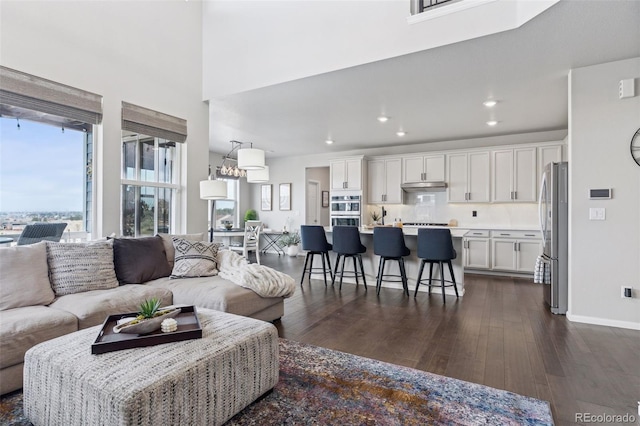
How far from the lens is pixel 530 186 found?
6.05 meters

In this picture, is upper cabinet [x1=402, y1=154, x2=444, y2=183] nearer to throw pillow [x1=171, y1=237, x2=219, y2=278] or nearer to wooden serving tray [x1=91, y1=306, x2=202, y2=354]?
throw pillow [x1=171, y1=237, x2=219, y2=278]

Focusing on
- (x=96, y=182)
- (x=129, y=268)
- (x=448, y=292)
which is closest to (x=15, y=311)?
(x=129, y=268)

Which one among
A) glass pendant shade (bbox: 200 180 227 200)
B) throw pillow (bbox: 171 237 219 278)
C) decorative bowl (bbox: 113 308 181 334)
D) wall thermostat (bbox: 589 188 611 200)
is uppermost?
glass pendant shade (bbox: 200 180 227 200)

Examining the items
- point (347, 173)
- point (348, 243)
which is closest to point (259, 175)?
point (348, 243)

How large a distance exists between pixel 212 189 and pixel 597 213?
439cm

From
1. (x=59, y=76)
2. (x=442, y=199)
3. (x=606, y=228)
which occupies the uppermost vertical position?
(x=59, y=76)

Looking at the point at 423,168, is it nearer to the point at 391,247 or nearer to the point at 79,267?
the point at 391,247

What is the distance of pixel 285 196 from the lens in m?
9.16

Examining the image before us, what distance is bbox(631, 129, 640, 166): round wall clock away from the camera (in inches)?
128

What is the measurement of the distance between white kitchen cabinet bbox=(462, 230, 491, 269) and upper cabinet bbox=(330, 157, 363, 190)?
2.52 metres

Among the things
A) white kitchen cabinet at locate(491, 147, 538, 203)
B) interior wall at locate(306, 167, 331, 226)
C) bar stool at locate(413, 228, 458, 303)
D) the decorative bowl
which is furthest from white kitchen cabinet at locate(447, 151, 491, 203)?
the decorative bowl

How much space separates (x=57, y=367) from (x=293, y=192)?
24.9 feet

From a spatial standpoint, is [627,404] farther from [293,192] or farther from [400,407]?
[293,192]

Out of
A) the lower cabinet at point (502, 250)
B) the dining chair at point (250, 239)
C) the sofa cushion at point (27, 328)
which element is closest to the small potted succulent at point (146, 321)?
the sofa cushion at point (27, 328)
